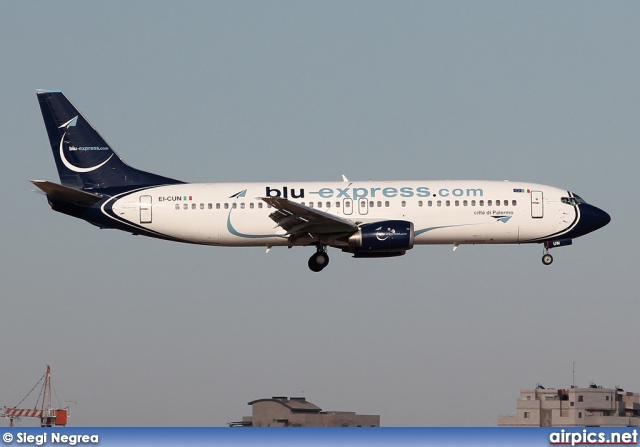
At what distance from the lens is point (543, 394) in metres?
107

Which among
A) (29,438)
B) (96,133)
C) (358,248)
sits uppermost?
(96,133)

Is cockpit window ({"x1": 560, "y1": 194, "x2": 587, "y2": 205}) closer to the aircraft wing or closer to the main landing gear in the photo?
the aircraft wing

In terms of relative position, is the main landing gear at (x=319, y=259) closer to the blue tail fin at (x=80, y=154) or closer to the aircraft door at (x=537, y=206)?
the blue tail fin at (x=80, y=154)

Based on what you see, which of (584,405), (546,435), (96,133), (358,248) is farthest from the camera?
(584,405)

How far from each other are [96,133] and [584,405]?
5043 cm

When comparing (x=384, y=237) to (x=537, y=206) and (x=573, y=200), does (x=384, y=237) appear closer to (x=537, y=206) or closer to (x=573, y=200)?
(x=537, y=206)

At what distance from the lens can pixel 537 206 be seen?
6950 cm

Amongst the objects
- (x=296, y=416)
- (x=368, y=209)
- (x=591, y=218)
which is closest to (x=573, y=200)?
(x=591, y=218)

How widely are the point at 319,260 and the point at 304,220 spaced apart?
Result: 3736mm

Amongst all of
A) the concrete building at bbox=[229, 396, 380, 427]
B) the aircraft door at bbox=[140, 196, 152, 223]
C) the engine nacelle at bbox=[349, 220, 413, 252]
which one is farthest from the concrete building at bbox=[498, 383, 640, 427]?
the aircraft door at bbox=[140, 196, 152, 223]

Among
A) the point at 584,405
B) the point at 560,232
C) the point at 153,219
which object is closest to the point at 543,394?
the point at 584,405

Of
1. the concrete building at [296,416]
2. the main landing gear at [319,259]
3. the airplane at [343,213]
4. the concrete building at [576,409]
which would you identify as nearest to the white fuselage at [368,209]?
the airplane at [343,213]

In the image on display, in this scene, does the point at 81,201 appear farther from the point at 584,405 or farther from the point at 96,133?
the point at 584,405

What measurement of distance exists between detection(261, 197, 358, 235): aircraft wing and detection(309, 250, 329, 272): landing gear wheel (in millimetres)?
2159
